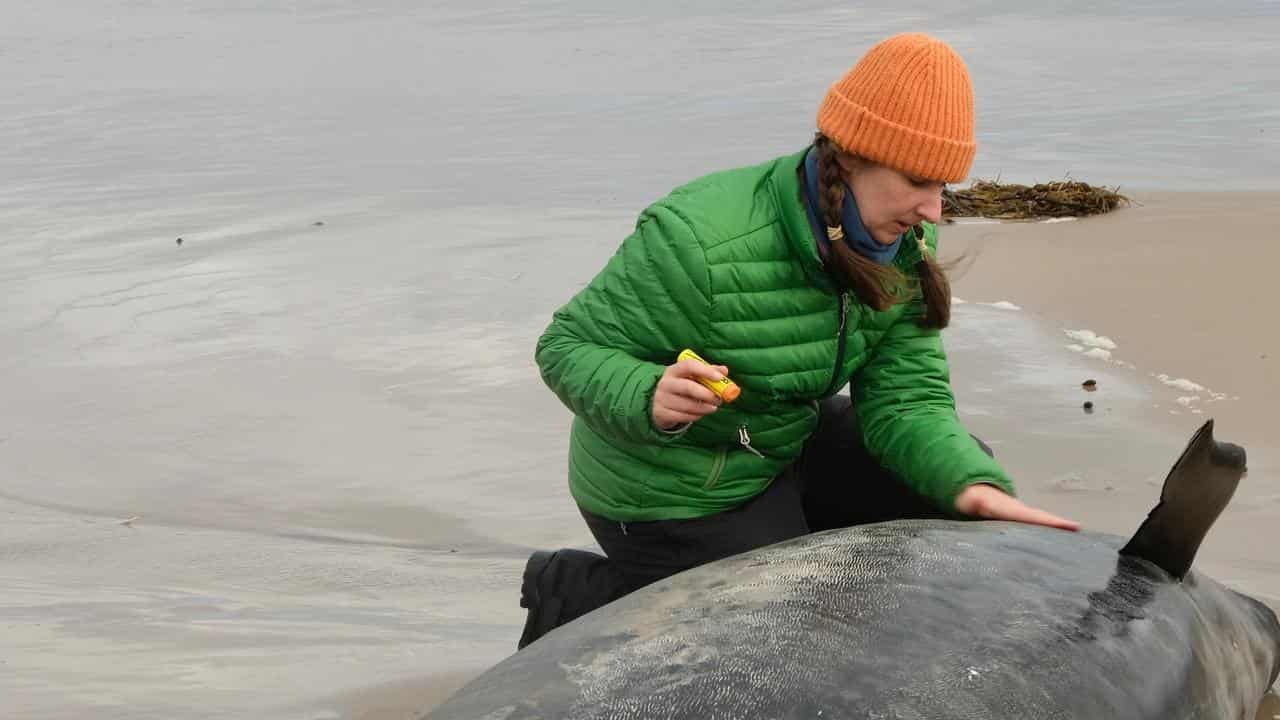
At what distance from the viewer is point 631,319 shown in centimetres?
380

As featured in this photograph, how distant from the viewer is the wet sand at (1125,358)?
5258 millimetres

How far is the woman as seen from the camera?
365 cm

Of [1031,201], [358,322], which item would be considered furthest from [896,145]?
[1031,201]

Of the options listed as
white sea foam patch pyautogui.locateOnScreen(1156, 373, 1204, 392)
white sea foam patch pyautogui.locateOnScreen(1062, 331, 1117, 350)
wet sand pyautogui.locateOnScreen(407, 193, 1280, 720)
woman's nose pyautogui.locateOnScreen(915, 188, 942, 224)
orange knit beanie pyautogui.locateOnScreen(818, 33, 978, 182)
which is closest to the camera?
orange knit beanie pyautogui.locateOnScreen(818, 33, 978, 182)

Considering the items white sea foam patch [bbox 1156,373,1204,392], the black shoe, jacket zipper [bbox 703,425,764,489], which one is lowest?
white sea foam patch [bbox 1156,373,1204,392]

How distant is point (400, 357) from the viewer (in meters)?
7.08

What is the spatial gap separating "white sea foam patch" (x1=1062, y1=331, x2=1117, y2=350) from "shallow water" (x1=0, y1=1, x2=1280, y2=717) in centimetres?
19

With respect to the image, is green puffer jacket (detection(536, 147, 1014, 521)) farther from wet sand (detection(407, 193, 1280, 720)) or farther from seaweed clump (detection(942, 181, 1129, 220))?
seaweed clump (detection(942, 181, 1129, 220))

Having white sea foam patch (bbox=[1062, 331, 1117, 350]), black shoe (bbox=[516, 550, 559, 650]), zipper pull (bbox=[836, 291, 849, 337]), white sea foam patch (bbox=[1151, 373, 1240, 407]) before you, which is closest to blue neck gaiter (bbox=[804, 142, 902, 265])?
zipper pull (bbox=[836, 291, 849, 337])

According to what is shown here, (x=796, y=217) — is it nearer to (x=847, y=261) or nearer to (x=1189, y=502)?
(x=847, y=261)

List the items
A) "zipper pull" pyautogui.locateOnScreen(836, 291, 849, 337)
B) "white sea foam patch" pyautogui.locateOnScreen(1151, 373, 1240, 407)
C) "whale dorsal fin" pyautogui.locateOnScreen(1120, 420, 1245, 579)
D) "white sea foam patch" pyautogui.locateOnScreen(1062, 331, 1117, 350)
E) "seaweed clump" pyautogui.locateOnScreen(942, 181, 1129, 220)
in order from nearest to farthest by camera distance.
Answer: "whale dorsal fin" pyautogui.locateOnScreen(1120, 420, 1245, 579)
"zipper pull" pyautogui.locateOnScreen(836, 291, 849, 337)
"white sea foam patch" pyautogui.locateOnScreen(1151, 373, 1240, 407)
"white sea foam patch" pyautogui.locateOnScreen(1062, 331, 1117, 350)
"seaweed clump" pyautogui.locateOnScreen(942, 181, 1129, 220)

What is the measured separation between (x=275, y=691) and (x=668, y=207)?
1.40m

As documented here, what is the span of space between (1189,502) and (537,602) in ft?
4.92

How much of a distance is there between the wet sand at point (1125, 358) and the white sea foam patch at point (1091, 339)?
0.03 metres
